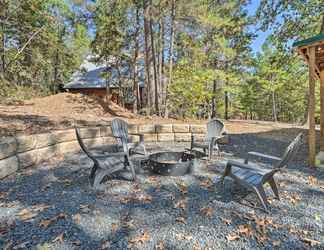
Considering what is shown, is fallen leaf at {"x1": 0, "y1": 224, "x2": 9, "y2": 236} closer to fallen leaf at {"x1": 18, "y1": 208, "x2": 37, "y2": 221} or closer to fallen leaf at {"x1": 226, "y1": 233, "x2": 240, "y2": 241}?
fallen leaf at {"x1": 18, "y1": 208, "x2": 37, "y2": 221}

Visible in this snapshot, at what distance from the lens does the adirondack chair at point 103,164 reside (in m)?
2.84

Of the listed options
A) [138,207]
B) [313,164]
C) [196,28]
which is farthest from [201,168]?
[196,28]

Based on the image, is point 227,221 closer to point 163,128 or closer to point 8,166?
point 8,166

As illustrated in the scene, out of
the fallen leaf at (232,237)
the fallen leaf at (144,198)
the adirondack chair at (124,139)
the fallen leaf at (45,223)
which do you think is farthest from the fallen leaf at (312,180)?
the fallen leaf at (45,223)

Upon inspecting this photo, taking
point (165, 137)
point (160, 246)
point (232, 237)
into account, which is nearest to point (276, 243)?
point (232, 237)

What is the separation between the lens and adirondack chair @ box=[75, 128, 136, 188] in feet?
9.33

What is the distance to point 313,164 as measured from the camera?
389 cm

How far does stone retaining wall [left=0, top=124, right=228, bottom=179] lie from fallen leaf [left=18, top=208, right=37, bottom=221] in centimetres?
115

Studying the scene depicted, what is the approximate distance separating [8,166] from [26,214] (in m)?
1.35

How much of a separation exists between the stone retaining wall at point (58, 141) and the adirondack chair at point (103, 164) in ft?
4.08

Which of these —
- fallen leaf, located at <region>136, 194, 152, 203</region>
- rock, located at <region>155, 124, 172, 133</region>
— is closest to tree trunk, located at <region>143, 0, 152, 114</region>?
rock, located at <region>155, 124, 172, 133</region>

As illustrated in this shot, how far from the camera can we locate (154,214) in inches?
88.9

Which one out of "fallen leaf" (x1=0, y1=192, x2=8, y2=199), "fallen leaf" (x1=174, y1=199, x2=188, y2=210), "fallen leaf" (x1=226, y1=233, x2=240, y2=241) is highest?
"fallen leaf" (x1=0, y1=192, x2=8, y2=199)

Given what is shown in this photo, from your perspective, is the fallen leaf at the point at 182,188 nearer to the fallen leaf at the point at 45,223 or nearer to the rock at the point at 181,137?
the fallen leaf at the point at 45,223
